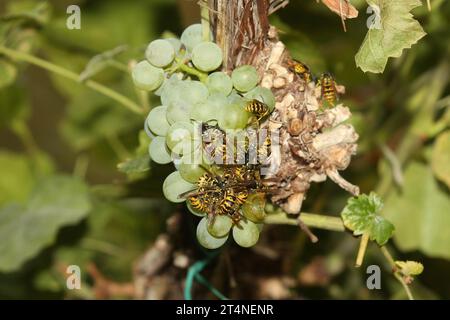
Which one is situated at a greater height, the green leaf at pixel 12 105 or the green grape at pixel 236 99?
the green leaf at pixel 12 105

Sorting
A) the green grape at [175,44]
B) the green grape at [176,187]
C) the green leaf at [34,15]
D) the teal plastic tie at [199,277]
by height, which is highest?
the green leaf at [34,15]

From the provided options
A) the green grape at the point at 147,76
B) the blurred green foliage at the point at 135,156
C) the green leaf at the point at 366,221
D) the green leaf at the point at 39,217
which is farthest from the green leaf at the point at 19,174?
the green leaf at the point at 366,221

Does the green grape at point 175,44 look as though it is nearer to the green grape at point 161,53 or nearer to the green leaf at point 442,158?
the green grape at point 161,53

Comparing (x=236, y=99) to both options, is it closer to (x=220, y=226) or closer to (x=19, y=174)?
(x=220, y=226)

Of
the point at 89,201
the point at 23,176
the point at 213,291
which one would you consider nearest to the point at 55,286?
the point at 89,201

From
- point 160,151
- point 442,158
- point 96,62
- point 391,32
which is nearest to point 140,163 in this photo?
point 160,151
